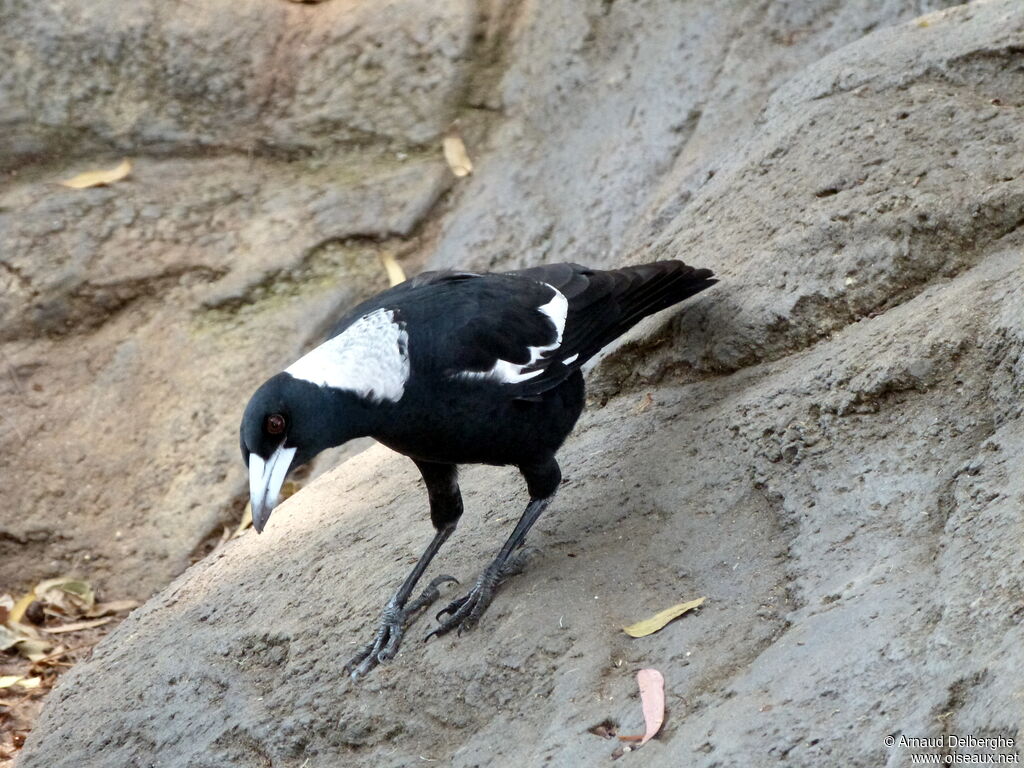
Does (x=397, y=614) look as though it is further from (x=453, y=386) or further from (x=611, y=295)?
(x=611, y=295)

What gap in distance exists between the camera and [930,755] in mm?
1933

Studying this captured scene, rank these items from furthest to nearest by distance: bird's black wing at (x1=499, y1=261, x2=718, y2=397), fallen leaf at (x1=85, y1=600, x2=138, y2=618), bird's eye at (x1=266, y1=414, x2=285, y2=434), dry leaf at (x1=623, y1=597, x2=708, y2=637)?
fallen leaf at (x1=85, y1=600, x2=138, y2=618)
bird's black wing at (x1=499, y1=261, x2=718, y2=397)
bird's eye at (x1=266, y1=414, x2=285, y2=434)
dry leaf at (x1=623, y1=597, x2=708, y2=637)

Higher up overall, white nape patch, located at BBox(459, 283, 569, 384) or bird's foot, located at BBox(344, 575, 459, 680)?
white nape patch, located at BBox(459, 283, 569, 384)

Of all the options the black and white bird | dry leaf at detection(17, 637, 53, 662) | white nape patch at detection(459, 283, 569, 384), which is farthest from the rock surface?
dry leaf at detection(17, 637, 53, 662)

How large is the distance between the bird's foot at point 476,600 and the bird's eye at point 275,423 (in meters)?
0.65

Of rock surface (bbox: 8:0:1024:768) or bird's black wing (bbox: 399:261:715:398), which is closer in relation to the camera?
rock surface (bbox: 8:0:1024:768)

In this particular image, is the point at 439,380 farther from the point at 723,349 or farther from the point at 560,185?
the point at 560,185

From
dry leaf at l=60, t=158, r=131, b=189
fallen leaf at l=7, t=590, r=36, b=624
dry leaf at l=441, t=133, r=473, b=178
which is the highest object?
dry leaf at l=60, t=158, r=131, b=189

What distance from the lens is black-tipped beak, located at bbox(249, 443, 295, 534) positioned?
9.14 feet

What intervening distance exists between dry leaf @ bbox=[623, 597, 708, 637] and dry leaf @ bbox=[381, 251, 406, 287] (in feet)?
9.93

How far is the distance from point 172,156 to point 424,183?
Answer: 117 centimetres

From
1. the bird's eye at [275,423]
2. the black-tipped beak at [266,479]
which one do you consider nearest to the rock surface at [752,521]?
the black-tipped beak at [266,479]

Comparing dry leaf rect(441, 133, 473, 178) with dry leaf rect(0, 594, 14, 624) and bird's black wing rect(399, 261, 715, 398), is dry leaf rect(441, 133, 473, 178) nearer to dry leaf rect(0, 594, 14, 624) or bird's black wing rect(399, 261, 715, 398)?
bird's black wing rect(399, 261, 715, 398)

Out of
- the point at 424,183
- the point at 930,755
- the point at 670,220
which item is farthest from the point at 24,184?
the point at 930,755
